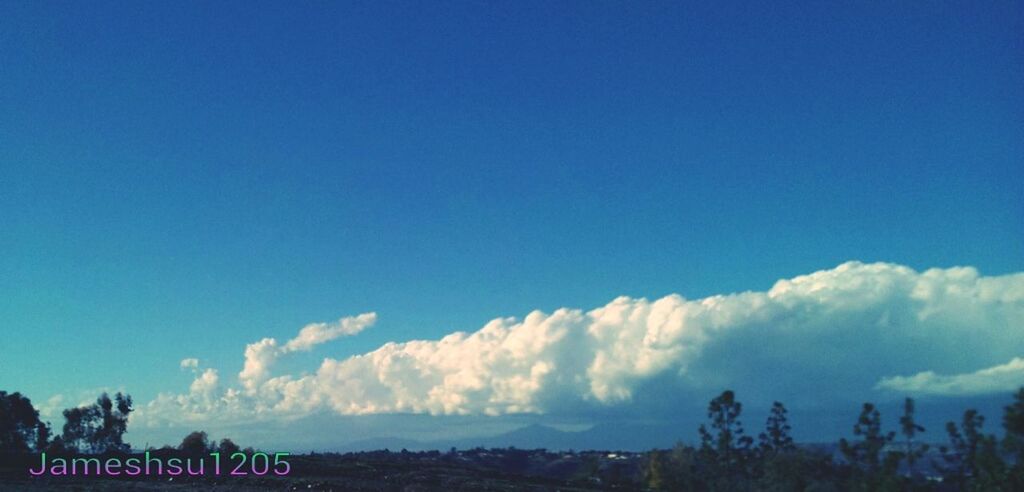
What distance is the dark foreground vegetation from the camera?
2773 inches

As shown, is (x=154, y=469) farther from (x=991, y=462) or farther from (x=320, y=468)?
(x=991, y=462)

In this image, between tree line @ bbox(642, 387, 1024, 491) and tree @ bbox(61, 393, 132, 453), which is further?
tree @ bbox(61, 393, 132, 453)

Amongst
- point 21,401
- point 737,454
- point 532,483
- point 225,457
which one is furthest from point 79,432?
Result: point 737,454

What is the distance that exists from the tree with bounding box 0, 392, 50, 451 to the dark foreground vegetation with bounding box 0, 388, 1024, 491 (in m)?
0.18

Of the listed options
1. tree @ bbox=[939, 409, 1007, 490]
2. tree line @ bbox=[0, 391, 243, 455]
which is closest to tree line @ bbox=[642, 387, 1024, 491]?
tree @ bbox=[939, 409, 1007, 490]

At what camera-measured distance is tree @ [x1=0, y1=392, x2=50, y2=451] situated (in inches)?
5167

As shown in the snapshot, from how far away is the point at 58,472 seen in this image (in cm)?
8606

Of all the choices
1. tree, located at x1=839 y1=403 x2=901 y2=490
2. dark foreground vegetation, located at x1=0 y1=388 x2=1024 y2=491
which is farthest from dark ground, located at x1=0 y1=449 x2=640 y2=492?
tree, located at x1=839 y1=403 x2=901 y2=490

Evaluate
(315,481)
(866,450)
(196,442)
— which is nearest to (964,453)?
(866,450)

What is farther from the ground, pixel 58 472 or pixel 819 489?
pixel 58 472

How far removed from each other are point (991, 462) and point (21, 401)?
149 meters

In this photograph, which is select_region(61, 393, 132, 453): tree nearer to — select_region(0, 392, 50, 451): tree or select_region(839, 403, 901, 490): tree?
select_region(0, 392, 50, 451): tree

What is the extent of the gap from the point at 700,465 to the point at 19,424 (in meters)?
119

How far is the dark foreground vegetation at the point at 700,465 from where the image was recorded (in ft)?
231
